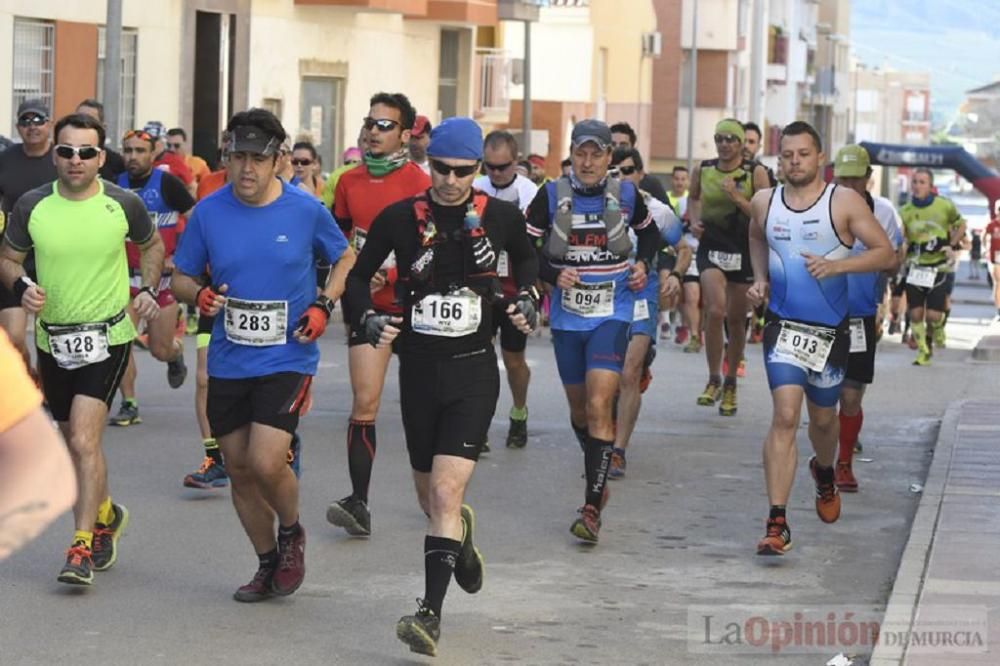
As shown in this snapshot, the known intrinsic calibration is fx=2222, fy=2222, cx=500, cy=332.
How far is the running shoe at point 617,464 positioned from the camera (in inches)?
476

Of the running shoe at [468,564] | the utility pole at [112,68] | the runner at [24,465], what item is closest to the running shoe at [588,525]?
the running shoe at [468,564]

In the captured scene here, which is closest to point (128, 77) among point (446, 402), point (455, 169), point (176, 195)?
point (176, 195)

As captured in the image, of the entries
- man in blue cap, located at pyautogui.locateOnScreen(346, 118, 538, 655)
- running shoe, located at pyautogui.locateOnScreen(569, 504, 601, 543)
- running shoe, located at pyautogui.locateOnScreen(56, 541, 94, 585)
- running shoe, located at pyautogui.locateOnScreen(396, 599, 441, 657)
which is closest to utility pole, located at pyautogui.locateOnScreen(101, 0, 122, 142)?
running shoe, located at pyautogui.locateOnScreen(569, 504, 601, 543)

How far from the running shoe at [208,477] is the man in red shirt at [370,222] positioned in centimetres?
92

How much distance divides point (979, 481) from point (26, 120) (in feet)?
18.1

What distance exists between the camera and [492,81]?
155 ft

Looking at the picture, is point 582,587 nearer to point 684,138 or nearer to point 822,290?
point 822,290

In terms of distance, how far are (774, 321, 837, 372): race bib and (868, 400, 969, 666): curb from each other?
866 mm

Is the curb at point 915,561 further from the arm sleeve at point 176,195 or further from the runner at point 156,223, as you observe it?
the arm sleeve at point 176,195

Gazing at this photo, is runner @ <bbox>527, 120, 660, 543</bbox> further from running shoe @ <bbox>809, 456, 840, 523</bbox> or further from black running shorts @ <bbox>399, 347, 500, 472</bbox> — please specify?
black running shorts @ <bbox>399, 347, 500, 472</bbox>

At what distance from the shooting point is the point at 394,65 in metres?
39.2

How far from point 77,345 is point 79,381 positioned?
0.14m

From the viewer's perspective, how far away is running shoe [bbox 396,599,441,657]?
23.7ft

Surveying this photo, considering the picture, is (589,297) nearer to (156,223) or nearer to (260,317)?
(260,317)
